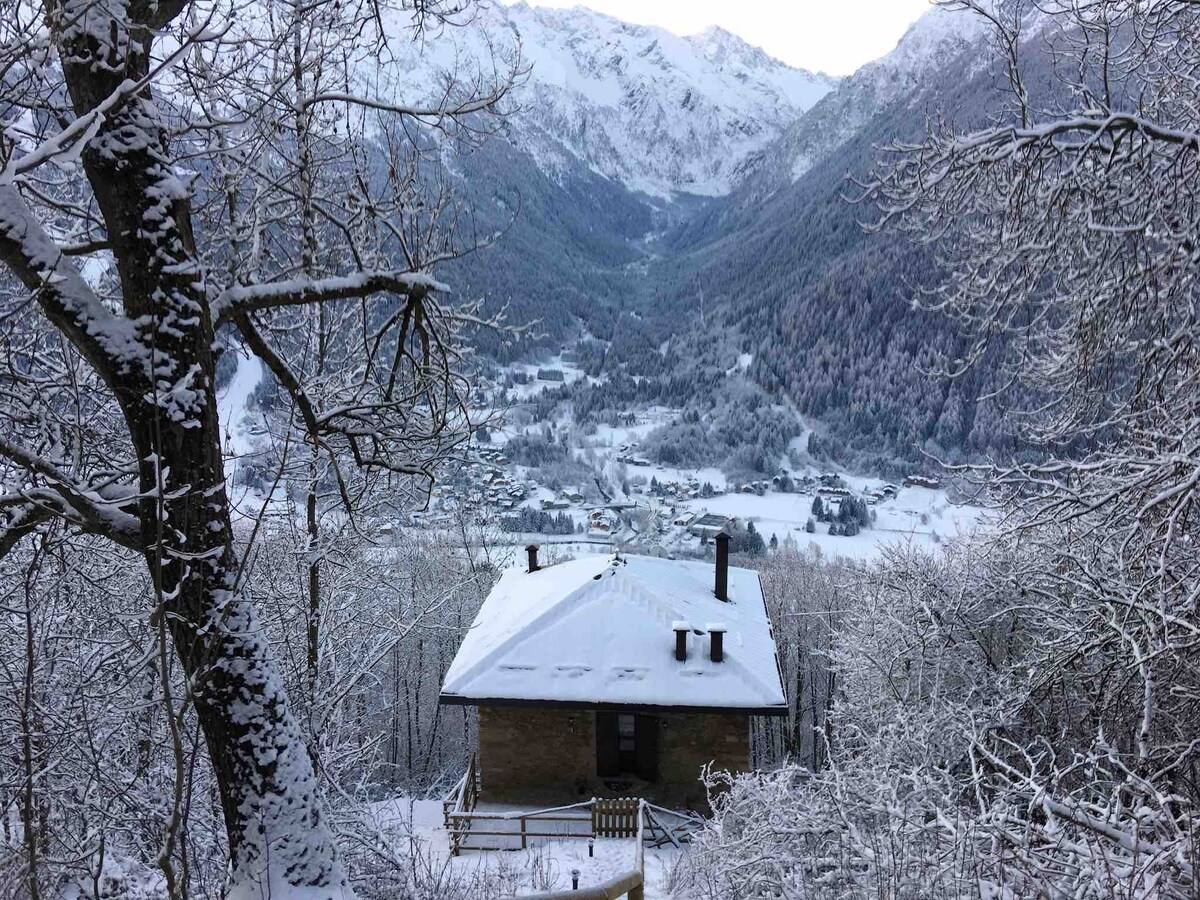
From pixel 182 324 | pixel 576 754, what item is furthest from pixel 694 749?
pixel 182 324

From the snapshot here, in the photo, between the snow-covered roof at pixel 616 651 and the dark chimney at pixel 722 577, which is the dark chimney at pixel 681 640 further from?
the dark chimney at pixel 722 577

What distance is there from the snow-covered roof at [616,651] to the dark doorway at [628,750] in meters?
1.01

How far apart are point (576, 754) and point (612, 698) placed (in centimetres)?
158

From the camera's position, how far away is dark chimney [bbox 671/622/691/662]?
45.5 ft

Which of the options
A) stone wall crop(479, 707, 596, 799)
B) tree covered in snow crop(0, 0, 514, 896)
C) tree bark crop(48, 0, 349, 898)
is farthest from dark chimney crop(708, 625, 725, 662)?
tree bark crop(48, 0, 349, 898)

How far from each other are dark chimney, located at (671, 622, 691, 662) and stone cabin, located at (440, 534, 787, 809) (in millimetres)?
21

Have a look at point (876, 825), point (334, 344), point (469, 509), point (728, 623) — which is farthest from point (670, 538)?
point (876, 825)

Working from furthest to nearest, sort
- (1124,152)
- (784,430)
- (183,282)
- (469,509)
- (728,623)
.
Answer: (784,430) → (469,509) → (728,623) → (1124,152) → (183,282)

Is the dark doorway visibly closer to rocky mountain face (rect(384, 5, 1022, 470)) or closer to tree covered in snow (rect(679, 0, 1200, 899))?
tree covered in snow (rect(679, 0, 1200, 899))

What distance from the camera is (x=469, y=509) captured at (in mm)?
31875

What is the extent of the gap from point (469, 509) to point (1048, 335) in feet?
91.3

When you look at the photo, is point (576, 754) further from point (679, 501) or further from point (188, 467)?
point (679, 501)

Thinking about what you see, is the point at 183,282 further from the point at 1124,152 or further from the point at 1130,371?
the point at 1130,371

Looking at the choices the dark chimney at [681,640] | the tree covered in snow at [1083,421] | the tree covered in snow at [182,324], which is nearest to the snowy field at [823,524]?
the dark chimney at [681,640]
